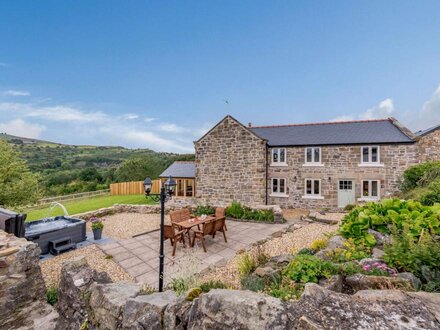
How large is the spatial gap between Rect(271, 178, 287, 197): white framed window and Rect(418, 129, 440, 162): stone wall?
9.15 m

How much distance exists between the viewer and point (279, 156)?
1669cm

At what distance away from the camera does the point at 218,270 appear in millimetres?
5875

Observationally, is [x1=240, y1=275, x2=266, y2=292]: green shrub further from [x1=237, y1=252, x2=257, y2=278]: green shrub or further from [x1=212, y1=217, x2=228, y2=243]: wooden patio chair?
[x1=212, y1=217, x2=228, y2=243]: wooden patio chair

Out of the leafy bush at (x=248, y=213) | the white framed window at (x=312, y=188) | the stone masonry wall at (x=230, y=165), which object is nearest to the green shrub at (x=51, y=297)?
the leafy bush at (x=248, y=213)

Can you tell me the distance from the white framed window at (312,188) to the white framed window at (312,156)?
1.30 metres

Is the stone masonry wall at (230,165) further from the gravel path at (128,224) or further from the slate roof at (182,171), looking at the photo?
the gravel path at (128,224)

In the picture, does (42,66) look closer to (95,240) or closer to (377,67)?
(95,240)

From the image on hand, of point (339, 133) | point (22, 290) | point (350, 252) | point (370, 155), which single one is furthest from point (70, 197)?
point (370, 155)

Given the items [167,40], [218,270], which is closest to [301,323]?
[218,270]

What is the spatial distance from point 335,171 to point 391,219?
11.1 meters

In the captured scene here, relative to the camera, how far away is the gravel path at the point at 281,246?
5364 mm

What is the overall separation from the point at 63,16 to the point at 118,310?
14655mm

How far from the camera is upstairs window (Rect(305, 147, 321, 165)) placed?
1570 centimetres

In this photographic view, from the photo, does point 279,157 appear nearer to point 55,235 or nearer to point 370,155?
point 370,155
